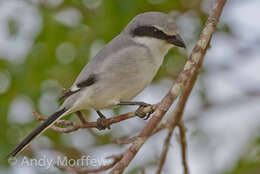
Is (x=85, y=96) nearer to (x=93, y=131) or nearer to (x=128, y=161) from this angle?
(x=128, y=161)

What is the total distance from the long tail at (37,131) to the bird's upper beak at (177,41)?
0.91 meters

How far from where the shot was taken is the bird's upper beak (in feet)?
10.4

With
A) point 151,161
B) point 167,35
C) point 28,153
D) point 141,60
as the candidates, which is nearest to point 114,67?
point 141,60

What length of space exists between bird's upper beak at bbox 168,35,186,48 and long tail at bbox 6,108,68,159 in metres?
0.91

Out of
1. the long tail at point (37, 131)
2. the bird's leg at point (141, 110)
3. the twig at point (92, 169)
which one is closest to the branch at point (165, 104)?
the bird's leg at point (141, 110)

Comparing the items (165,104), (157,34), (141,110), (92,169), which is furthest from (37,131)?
(157,34)

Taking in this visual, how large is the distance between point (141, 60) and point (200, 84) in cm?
130

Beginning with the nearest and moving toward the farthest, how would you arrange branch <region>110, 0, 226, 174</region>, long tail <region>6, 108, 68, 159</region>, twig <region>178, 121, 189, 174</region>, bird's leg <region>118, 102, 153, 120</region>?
branch <region>110, 0, 226, 174</region>, bird's leg <region>118, 102, 153, 120</region>, long tail <region>6, 108, 68, 159</region>, twig <region>178, 121, 189, 174</region>

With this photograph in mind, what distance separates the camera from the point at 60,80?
419cm

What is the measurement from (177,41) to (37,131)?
1.17 meters

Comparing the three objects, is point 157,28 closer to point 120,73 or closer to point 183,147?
point 120,73

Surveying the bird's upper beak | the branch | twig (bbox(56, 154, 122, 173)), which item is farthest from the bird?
the branch

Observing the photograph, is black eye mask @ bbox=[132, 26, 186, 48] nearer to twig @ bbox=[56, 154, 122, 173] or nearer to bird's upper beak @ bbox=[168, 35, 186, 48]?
bird's upper beak @ bbox=[168, 35, 186, 48]

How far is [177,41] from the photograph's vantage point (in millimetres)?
3168
